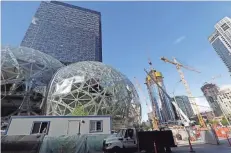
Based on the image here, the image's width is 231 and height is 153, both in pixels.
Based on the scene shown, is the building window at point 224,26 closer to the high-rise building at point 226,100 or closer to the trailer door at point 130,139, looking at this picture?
the high-rise building at point 226,100

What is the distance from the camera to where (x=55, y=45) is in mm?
79250

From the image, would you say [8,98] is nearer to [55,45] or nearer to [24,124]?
[24,124]

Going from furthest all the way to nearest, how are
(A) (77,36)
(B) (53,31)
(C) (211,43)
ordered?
(C) (211,43), (A) (77,36), (B) (53,31)

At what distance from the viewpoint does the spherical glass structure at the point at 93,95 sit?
26547 mm

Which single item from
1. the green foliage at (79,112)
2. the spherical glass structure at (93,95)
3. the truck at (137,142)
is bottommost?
the truck at (137,142)

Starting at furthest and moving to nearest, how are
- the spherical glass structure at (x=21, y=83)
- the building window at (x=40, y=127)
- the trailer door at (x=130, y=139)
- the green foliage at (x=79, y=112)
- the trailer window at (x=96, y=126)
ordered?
the spherical glass structure at (x=21, y=83)
the green foliage at (x=79, y=112)
the trailer window at (x=96, y=126)
the building window at (x=40, y=127)
the trailer door at (x=130, y=139)

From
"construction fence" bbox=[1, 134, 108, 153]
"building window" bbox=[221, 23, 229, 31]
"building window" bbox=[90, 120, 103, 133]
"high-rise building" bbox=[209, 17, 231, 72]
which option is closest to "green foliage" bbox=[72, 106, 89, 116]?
"building window" bbox=[90, 120, 103, 133]

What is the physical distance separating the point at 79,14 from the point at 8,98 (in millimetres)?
93344

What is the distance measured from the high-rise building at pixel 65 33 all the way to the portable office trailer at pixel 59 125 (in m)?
65.2

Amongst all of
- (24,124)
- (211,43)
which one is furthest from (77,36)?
(211,43)

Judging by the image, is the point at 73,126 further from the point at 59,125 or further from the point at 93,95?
the point at 93,95

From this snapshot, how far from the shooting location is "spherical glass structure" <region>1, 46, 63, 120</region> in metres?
27.2

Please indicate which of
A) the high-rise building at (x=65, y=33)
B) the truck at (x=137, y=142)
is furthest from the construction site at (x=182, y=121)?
the high-rise building at (x=65, y=33)

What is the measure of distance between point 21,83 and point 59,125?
782 inches
